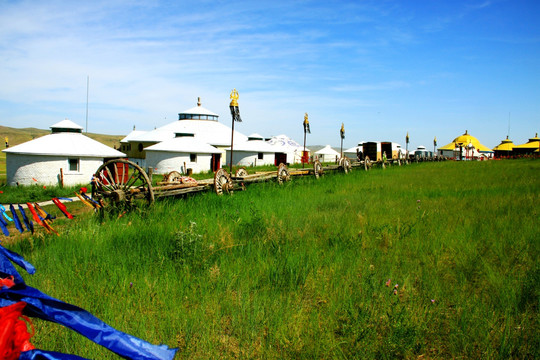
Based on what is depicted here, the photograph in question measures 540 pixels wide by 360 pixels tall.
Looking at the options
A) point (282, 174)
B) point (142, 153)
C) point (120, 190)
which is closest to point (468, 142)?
point (142, 153)

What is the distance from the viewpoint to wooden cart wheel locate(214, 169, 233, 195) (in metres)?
11.5

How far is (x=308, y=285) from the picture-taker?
380cm

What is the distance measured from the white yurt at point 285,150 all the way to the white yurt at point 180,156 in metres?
10.9

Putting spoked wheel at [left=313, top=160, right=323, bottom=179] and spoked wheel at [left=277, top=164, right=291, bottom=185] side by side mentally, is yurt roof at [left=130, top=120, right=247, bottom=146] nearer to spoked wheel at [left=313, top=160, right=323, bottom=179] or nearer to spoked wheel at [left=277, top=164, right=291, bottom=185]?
spoked wheel at [left=313, top=160, right=323, bottom=179]

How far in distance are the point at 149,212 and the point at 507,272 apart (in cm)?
670

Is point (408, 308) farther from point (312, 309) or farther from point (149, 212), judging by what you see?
point (149, 212)

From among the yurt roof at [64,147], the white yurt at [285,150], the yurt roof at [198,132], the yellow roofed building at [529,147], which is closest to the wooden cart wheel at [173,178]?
the yurt roof at [64,147]

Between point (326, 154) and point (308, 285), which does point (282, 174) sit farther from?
point (326, 154)

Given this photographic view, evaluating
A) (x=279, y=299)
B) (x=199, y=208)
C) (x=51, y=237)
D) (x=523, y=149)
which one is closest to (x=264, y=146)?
(x=199, y=208)

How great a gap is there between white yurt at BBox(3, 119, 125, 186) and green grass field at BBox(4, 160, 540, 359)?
18.1 m

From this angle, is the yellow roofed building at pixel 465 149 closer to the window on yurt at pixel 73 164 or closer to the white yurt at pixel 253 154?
the white yurt at pixel 253 154

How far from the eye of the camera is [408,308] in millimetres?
3150

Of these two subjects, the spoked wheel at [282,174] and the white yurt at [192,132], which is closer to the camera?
the spoked wheel at [282,174]

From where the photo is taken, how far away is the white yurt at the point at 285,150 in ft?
133
